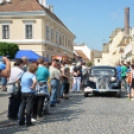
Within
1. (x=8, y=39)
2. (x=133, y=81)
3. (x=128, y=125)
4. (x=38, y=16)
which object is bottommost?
(x=128, y=125)

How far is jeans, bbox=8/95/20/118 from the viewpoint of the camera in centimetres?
962

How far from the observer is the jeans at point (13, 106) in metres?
9.62

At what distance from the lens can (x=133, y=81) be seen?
15.7m

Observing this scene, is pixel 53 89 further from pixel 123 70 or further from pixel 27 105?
pixel 123 70

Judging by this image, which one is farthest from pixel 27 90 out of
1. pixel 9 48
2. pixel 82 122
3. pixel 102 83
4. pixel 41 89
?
pixel 9 48

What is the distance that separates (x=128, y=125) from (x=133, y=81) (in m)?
6.87

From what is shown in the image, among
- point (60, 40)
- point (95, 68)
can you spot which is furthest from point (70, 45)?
point (95, 68)

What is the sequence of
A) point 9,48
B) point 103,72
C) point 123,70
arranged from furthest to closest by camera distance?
1. point 9,48
2. point 123,70
3. point 103,72

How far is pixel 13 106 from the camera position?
380 inches

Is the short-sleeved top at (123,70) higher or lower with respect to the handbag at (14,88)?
higher

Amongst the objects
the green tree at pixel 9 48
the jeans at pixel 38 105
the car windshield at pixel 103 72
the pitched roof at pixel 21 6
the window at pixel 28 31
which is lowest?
the jeans at pixel 38 105

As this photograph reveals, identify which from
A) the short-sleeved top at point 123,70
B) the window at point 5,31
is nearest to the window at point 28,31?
the window at point 5,31

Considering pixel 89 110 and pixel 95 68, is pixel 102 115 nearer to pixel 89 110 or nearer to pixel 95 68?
pixel 89 110

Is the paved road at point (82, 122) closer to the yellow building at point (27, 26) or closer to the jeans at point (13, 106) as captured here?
the jeans at point (13, 106)
